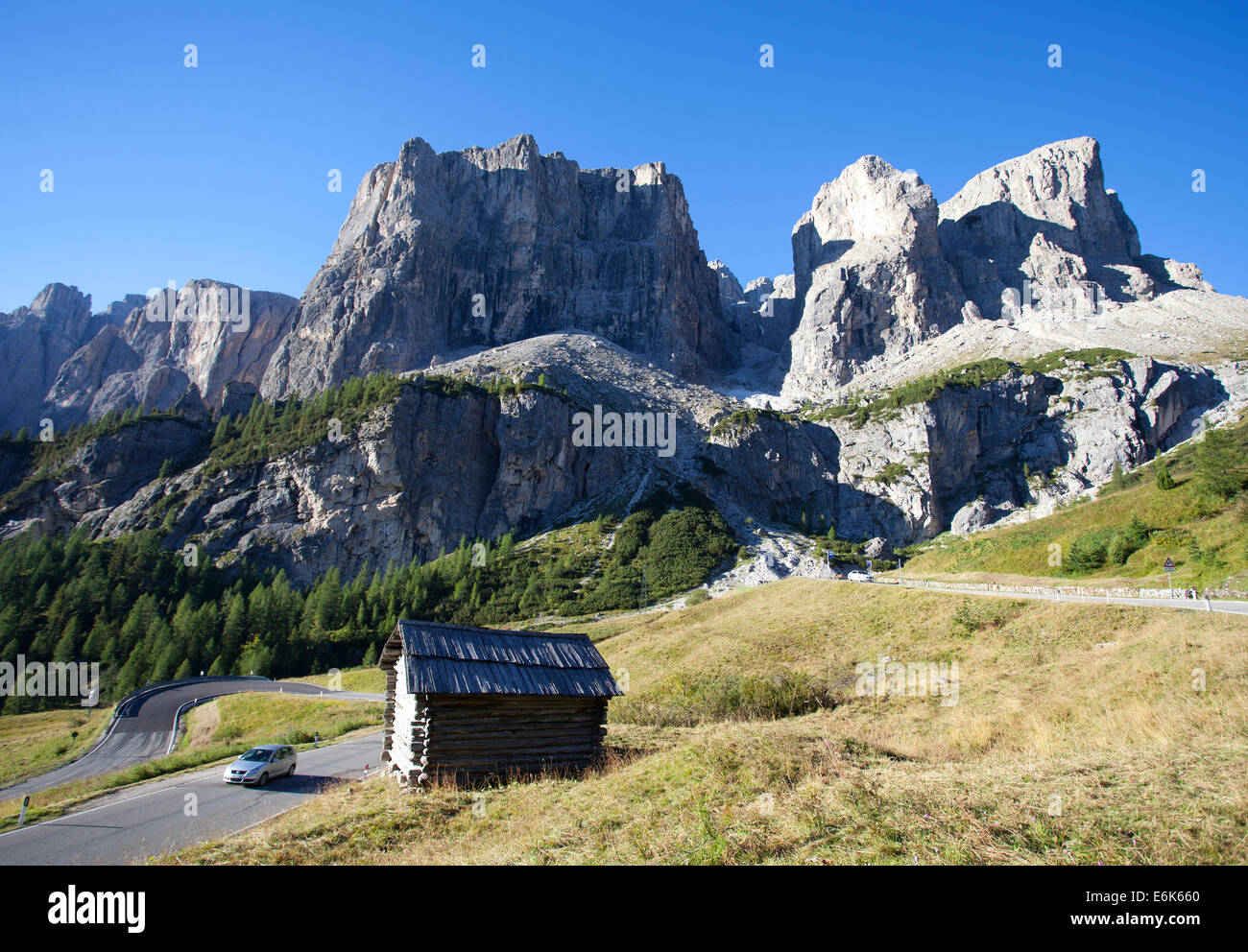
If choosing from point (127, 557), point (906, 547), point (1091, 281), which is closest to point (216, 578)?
point (127, 557)

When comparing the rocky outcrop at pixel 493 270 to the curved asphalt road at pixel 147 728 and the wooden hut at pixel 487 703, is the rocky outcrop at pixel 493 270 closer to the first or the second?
the curved asphalt road at pixel 147 728

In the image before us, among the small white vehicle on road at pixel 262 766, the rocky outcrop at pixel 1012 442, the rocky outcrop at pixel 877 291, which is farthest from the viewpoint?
the rocky outcrop at pixel 877 291

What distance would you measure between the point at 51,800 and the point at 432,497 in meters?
93.6

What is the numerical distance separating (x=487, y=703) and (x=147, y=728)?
37.9 meters

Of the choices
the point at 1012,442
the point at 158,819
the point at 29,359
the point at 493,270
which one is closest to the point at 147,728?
the point at 158,819

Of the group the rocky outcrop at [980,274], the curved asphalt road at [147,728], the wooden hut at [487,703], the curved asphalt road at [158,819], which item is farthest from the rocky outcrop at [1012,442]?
the curved asphalt road at [158,819]

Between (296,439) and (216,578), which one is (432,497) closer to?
(296,439)

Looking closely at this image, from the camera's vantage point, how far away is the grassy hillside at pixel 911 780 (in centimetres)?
824

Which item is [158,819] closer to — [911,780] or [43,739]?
[911,780]

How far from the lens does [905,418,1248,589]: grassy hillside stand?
33969mm

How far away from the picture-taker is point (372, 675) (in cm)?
5988

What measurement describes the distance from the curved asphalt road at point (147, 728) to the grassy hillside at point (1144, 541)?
2023 inches
